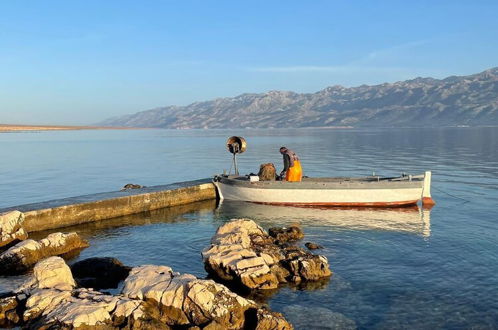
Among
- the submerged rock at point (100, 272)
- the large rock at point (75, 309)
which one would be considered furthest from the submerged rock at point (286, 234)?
the large rock at point (75, 309)

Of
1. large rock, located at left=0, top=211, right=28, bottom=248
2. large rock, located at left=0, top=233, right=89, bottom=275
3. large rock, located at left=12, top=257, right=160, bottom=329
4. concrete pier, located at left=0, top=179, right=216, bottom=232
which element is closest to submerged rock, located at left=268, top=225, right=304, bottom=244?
large rock, located at left=0, top=233, right=89, bottom=275

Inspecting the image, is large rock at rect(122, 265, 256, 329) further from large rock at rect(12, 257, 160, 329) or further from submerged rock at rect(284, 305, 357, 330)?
submerged rock at rect(284, 305, 357, 330)

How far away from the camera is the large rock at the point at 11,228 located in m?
20.0

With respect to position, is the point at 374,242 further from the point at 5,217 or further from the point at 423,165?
the point at 423,165

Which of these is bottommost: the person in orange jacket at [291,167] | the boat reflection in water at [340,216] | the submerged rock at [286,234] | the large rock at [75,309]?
the boat reflection in water at [340,216]

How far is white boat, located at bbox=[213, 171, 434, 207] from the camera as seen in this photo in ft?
97.3

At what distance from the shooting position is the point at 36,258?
696 inches

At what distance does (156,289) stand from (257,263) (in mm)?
4091

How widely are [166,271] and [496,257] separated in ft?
45.3

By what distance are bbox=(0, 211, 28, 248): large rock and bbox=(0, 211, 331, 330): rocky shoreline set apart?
292 centimetres

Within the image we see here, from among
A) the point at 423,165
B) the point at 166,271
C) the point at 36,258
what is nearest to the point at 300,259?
the point at 166,271

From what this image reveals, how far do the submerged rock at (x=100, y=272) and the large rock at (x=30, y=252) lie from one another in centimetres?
233

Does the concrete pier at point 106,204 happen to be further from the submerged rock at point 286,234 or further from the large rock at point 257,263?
the large rock at point 257,263

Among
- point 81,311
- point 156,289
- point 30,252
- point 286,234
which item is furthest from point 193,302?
point 286,234
